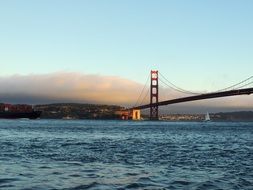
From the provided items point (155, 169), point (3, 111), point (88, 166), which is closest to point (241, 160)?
point (155, 169)

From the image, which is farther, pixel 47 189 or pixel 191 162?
pixel 191 162

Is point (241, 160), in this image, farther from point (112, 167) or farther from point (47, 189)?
point (47, 189)

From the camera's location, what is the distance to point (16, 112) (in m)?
165

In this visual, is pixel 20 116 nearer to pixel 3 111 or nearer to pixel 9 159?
pixel 3 111

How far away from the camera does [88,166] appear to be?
2119 centimetres

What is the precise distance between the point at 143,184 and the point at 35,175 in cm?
389

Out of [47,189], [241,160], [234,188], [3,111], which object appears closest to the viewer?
[47,189]

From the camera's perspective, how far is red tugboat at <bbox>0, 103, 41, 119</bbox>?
164 m

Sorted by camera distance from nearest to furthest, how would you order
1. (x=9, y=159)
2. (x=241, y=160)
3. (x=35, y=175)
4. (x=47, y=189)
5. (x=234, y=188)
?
(x=47, y=189), (x=234, y=188), (x=35, y=175), (x=9, y=159), (x=241, y=160)

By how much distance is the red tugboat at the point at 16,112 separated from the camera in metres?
164

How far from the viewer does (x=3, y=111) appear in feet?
536

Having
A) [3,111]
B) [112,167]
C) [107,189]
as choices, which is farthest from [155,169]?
[3,111]

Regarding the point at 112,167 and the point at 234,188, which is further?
the point at 112,167

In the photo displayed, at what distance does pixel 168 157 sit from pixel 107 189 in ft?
37.5
